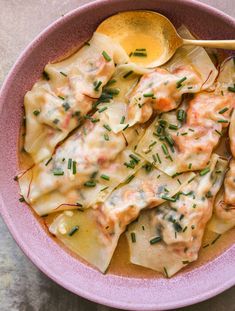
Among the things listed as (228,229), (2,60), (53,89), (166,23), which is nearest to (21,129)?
(53,89)

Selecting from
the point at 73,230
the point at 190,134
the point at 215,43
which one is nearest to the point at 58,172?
the point at 73,230

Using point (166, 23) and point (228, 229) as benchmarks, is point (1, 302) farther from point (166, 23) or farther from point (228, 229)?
point (166, 23)

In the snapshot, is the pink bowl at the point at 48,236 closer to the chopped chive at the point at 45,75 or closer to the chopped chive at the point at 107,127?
the chopped chive at the point at 45,75

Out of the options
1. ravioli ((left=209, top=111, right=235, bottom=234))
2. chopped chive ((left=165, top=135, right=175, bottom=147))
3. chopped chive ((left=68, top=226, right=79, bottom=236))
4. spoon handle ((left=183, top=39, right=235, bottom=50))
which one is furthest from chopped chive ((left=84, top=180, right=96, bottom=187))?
spoon handle ((left=183, top=39, right=235, bottom=50))

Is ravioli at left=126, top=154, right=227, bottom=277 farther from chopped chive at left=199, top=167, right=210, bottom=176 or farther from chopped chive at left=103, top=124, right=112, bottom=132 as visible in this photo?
chopped chive at left=103, top=124, right=112, bottom=132

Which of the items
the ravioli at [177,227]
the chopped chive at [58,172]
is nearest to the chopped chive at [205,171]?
the ravioli at [177,227]
